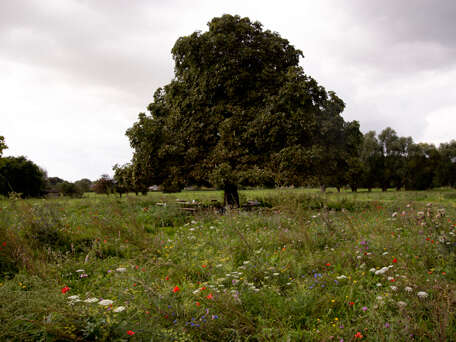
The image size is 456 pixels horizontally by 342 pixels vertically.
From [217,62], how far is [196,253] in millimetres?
10585

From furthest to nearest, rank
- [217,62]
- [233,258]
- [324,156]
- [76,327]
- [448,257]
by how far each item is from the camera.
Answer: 1. [217,62]
2. [324,156]
3. [233,258]
4. [448,257]
5. [76,327]

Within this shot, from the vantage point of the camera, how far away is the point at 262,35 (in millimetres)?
14859

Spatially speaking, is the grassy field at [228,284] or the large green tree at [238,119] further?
the large green tree at [238,119]

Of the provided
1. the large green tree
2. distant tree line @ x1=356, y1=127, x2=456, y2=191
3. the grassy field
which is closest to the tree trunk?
the large green tree

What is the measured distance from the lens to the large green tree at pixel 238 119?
1281 centimetres

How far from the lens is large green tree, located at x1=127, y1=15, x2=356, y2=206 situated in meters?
12.8

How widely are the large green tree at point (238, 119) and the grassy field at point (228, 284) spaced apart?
467 centimetres

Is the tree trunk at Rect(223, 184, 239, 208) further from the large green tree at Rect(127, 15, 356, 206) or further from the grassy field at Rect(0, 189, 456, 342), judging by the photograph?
the grassy field at Rect(0, 189, 456, 342)

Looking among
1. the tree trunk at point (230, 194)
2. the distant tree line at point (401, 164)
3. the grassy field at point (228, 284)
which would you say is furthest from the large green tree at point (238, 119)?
the distant tree line at point (401, 164)

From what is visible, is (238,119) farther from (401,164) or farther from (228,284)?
(401,164)

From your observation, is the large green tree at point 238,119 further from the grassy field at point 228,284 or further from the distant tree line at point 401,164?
the distant tree line at point 401,164

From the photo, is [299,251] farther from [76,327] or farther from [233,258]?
[76,327]

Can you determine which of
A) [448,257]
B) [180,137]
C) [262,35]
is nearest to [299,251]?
[448,257]

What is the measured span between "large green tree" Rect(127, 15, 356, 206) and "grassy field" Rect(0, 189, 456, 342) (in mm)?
4671
